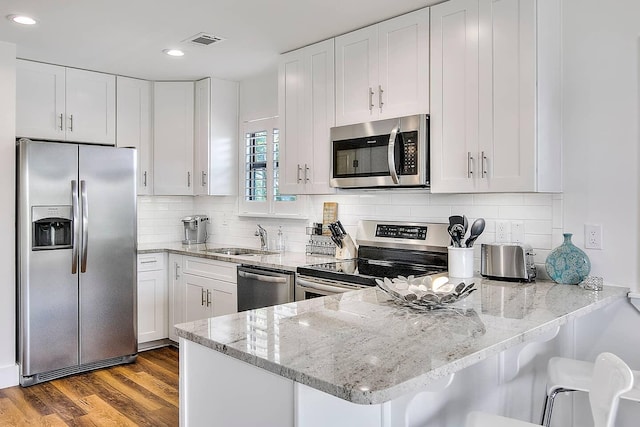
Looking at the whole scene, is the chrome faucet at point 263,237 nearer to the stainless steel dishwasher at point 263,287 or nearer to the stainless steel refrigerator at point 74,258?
the stainless steel dishwasher at point 263,287

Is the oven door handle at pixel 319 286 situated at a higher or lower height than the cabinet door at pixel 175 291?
higher

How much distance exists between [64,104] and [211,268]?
1812mm

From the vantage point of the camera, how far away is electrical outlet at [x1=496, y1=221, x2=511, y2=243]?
113 inches

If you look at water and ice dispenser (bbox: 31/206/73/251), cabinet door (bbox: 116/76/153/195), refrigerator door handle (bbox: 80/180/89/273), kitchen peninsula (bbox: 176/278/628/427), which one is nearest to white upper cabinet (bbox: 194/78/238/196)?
cabinet door (bbox: 116/76/153/195)

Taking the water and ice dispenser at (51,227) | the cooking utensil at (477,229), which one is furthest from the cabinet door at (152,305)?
the cooking utensil at (477,229)

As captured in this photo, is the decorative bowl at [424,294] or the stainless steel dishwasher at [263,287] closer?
the decorative bowl at [424,294]

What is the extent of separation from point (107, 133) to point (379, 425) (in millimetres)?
3803

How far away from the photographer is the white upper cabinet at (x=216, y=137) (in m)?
4.61

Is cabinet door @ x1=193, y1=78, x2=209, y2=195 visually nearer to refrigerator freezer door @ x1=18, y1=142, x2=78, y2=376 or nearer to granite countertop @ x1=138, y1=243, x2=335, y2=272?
granite countertop @ x1=138, y1=243, x2=335, y2=272

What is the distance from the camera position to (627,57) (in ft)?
7.88

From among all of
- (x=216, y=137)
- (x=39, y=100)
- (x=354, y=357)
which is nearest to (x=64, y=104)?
(x=39, y=100)

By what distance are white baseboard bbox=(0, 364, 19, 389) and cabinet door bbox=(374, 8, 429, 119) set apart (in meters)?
3.08

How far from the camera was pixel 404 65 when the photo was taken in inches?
118

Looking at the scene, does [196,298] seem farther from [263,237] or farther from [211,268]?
[263,237]
